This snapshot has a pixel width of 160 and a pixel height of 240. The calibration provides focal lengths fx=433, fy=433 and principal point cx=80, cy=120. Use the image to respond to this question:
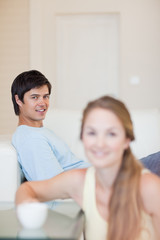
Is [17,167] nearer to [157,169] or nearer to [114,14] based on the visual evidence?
[157,169]

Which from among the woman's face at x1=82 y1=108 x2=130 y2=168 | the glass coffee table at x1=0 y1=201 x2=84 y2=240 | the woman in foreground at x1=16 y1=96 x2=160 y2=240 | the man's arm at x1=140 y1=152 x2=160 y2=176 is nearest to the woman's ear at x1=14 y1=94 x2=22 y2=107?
the man's arm at x1=140 y1=152 x2=160 y2=176

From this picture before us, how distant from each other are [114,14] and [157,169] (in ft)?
13.0

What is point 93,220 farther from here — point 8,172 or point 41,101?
point 41,101

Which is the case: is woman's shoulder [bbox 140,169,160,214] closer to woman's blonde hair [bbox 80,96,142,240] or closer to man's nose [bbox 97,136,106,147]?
woman's blonde hair [bbox 80,96,142,240]

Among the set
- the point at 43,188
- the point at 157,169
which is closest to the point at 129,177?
the point at 43,188

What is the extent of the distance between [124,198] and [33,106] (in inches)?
49.8

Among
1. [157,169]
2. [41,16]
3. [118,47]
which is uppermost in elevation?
[41,16]

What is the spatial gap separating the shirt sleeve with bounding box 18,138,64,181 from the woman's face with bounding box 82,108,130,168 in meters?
0.88

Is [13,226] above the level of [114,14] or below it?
below

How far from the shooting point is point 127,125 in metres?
1.44

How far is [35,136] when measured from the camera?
95.2 inches

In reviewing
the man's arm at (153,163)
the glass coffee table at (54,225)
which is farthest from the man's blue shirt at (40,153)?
the glass coffee table at (54,225)

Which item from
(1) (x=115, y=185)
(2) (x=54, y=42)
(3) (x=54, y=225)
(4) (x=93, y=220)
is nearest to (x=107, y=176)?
(1) (x=115, y=185)

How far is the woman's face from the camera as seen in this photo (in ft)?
4.59
